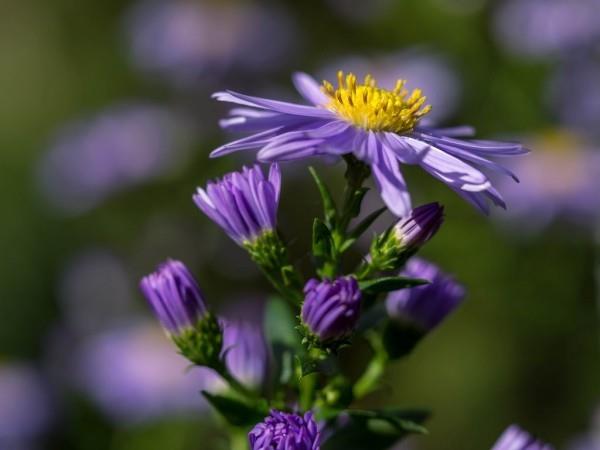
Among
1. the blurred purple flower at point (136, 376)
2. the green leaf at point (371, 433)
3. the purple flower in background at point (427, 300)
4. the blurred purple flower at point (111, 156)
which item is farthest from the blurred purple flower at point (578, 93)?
the green leaf at point (371, 433)

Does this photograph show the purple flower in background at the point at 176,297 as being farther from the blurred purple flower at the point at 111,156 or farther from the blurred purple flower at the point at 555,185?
the blurred purple flower at the point at 111,156

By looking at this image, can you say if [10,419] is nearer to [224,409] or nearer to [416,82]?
[416,82]

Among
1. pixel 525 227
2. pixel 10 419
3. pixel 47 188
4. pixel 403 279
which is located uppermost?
pixel 47 188

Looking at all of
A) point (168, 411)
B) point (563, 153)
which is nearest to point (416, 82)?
point (563, 153)

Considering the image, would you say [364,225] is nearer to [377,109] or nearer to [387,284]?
[387,284]

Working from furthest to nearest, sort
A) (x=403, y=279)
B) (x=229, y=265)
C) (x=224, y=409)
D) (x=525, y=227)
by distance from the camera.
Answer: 1. (x=229, y=265)
2. (x=525, y=227)
3. (x=224, y=409)
4. (x=403, y=279)

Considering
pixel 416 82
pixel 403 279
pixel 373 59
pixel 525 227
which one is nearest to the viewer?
pixel 403 279

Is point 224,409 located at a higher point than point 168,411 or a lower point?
higher

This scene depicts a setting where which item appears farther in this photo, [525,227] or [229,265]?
[229,265]
